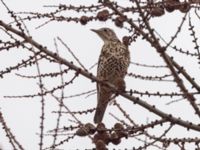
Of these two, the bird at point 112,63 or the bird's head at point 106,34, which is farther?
the bird's head at point 106,34

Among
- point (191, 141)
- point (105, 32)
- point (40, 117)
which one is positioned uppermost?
point (105, 32)

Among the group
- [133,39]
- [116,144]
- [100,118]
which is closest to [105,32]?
[100,118]

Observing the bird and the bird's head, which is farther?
the bird's head

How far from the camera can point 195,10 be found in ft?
11.4

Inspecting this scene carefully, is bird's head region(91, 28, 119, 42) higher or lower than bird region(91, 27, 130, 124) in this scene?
higher

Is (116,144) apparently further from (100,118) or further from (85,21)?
(100,118)

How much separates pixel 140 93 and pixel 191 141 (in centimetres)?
46

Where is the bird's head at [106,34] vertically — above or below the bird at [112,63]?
above

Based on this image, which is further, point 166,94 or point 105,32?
point 105,32

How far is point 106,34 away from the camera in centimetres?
771

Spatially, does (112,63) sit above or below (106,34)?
below

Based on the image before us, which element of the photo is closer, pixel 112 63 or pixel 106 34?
pixel 112 63

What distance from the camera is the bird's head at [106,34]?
7568 mm

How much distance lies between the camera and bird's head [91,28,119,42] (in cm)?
757
